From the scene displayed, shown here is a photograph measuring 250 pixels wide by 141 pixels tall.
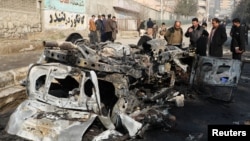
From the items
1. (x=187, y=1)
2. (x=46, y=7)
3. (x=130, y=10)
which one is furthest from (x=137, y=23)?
(x=187, y=1)

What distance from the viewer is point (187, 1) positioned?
75188 mm

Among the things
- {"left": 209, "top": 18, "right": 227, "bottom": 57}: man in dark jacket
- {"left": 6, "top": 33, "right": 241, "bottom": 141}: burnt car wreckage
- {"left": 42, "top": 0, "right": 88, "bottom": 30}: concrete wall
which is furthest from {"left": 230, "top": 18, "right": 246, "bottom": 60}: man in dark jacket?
{"left": 42, "top": 0, "right": 88, "bottom": 30}: concrete wall

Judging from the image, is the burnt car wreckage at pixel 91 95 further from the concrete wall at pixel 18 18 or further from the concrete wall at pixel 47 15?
the concrete wall at pixel 47 15

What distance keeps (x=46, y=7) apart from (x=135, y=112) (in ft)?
52.6

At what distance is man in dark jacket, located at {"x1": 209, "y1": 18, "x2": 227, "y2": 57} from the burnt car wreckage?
2.56 m

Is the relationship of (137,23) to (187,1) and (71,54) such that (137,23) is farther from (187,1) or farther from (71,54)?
(187,1)

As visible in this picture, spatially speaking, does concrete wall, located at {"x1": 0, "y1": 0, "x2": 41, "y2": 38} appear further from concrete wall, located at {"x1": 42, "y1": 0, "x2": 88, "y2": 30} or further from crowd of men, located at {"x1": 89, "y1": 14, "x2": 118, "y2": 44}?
crowd of men, located at {"x1": 89, "y1": 14, "x2": 118, "y2": 44}

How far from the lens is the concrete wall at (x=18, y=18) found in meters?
16.7

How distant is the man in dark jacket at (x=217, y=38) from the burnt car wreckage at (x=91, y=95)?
2556 mm

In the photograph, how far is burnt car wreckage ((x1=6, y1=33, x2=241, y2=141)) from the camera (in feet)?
17.1

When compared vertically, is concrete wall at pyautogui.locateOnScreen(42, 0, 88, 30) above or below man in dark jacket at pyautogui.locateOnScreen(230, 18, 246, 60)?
above

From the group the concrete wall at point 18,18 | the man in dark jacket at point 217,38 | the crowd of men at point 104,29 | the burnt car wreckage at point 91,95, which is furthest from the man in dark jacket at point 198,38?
the concrete wall at point 18,18

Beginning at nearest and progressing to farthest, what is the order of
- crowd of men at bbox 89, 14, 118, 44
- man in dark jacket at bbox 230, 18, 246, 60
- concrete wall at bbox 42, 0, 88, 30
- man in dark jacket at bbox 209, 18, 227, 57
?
man in dark jacket at bbox 209, 18, 227, 57
man in dark jacket at bbox 230, 18, 246, 60
crowd of men at bbox 89, 14, 118, 44
concrete wall at bbox 42, 0, 88, 30

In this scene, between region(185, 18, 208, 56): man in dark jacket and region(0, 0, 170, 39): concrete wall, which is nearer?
region(185, 18, 208, 56): man in dark jacket
